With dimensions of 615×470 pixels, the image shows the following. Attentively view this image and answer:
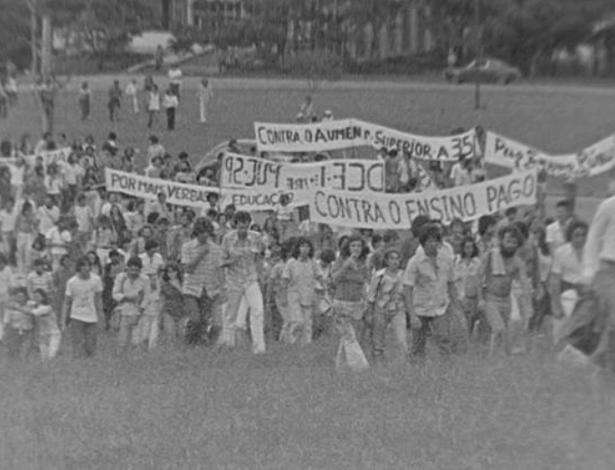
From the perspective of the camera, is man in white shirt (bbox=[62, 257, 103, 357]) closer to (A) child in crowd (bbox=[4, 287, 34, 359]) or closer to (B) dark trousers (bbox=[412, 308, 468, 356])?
(A) child in crowd (bbox=[4, 287, 34, 359])

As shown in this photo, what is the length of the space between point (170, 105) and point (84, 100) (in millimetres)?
2185

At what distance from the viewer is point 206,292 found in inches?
738

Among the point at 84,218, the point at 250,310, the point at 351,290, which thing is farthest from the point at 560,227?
the point at 84,218

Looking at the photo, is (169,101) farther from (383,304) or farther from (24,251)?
(383,304)

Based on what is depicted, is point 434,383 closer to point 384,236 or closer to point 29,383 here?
point 29,383

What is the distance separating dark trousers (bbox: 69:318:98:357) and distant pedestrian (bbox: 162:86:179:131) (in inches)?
641

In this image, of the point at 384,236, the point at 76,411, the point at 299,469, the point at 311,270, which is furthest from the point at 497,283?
the point at 299,469

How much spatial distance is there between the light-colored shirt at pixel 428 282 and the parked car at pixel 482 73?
5.02 meters

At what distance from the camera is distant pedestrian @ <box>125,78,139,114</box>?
115 feet

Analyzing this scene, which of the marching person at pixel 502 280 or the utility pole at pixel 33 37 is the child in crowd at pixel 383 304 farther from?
the utility pole at pixel 33 37

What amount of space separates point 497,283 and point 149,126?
20580mm

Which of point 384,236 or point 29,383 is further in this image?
point 384,236

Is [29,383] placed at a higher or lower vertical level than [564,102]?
lower

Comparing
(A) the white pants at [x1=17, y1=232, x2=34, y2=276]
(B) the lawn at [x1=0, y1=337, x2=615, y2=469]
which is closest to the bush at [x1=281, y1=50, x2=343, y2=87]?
(A) the white pants at [x1=17, y1=232, x2=34, y2=276]
